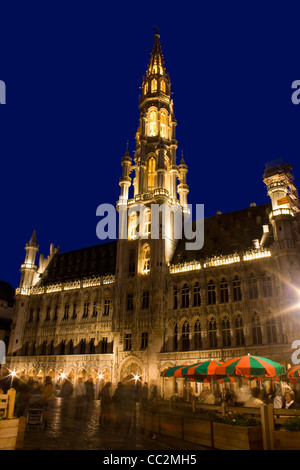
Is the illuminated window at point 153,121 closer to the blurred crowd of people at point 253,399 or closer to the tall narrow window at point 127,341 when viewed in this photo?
the tall narrow window at point 127,341

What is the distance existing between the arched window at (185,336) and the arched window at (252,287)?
803cm

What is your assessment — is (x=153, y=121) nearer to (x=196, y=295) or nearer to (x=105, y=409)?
(x=196, y=295)

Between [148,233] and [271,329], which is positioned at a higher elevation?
[148,233]

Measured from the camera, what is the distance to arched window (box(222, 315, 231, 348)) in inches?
1465

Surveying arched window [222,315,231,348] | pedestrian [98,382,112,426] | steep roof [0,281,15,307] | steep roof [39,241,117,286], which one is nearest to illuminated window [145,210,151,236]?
steep roof [39,241,117,286]

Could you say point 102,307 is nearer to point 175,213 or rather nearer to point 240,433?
point 175,213

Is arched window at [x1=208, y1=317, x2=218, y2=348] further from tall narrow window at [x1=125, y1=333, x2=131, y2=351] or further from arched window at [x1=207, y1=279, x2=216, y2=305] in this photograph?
tall narrow window at [x1=125, y1=333, x2=131, y2=351]

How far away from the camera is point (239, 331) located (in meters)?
36.9

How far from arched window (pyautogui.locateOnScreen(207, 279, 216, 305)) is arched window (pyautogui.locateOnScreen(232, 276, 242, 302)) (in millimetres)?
2287

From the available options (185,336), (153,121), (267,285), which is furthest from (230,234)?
(153,121)

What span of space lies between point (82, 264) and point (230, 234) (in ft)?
81.4

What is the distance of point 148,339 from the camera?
41.7 metres

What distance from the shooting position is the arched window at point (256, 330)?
35.6 meters
